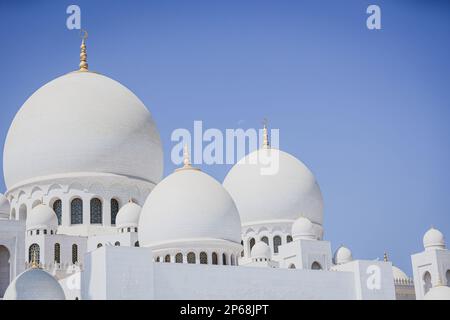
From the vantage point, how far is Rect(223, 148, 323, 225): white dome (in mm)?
36094

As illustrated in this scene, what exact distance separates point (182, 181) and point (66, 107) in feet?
28.2

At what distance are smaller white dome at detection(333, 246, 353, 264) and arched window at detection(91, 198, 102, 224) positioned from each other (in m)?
9.90

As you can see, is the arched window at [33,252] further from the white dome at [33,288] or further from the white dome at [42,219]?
the white dome at [33,288]

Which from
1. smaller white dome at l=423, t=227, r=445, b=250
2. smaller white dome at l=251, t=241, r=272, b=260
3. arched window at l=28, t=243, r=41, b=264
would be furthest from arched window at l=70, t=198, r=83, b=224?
smaller white dome at l=423, t=227, r=445, b=250

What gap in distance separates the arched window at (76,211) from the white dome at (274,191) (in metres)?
7.21

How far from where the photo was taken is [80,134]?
33.2 metres

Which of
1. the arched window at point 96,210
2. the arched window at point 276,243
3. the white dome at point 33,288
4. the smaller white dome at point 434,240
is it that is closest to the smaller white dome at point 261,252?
the arched window at point 276,243

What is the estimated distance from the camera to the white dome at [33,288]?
69.4 feet

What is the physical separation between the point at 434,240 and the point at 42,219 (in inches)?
633
